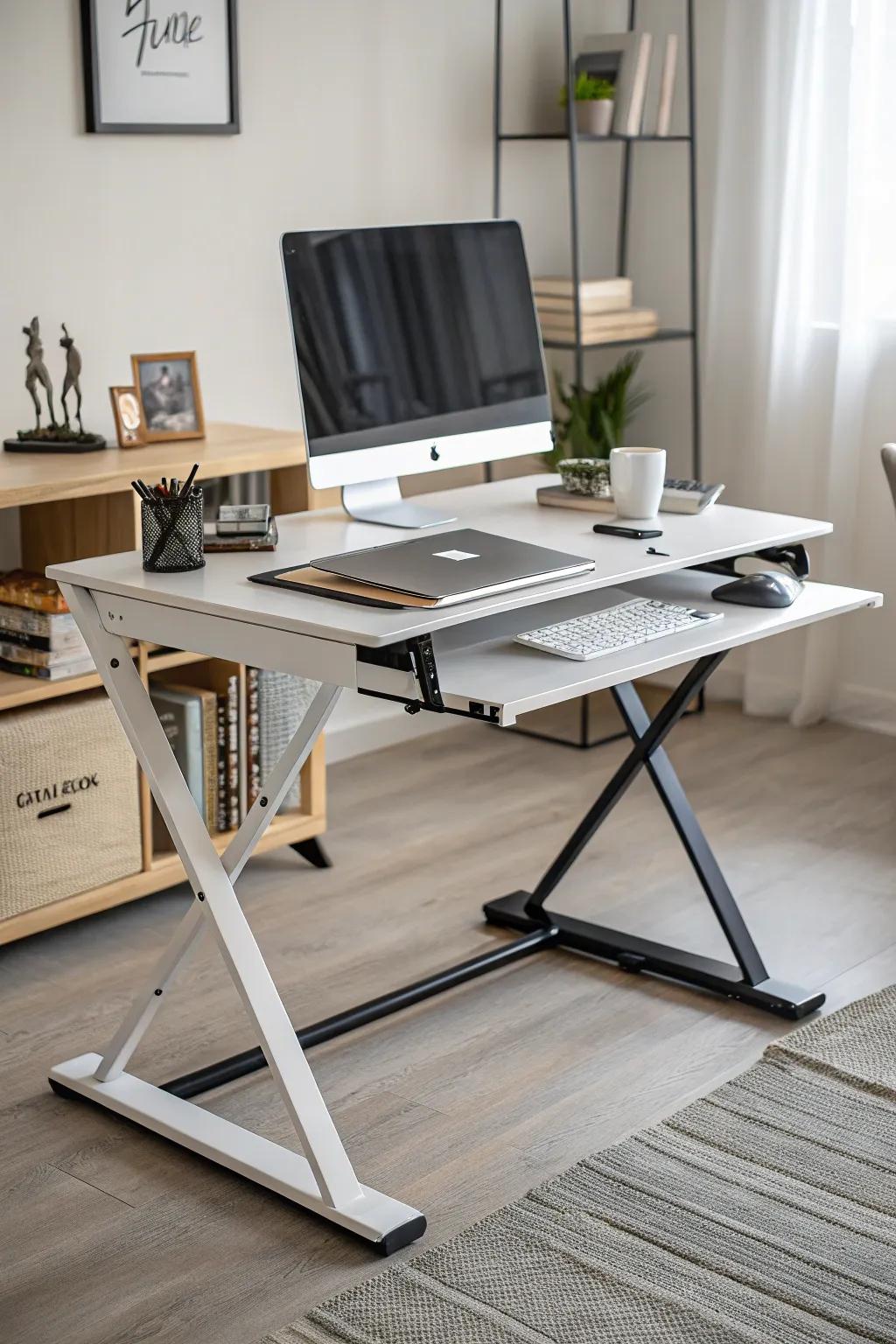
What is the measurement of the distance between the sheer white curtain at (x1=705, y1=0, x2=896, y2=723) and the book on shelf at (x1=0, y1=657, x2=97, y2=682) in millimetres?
2081

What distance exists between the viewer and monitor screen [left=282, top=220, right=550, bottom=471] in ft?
7.64

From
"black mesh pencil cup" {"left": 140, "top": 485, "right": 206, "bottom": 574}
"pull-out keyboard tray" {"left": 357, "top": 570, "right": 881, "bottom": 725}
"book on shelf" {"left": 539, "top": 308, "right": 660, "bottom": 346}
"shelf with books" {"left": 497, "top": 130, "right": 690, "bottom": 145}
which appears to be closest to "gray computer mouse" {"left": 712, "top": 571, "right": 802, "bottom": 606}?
"pull-out keyboard tray" {"left": 357, "top": 570, "right": 881, "bottom": 725}

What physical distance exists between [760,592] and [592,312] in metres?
1.79

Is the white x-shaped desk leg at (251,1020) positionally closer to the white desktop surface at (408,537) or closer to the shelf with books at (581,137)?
the white desktop surface at (408,537)

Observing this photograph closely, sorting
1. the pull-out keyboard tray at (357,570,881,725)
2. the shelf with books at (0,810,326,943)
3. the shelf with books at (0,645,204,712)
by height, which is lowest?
the shelf with books at (0,810,326,943)

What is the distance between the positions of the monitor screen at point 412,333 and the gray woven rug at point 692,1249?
3.61 feet

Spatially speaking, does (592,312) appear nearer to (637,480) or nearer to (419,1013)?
(637,480)

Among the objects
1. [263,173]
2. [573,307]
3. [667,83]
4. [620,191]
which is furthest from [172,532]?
[620,191]

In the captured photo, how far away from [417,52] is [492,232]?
141 cm

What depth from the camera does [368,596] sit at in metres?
1.99

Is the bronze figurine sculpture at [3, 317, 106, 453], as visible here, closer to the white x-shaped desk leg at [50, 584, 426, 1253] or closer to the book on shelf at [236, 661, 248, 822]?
the book on shelf at [236, 661, 248, 822]

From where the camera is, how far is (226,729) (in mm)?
3104

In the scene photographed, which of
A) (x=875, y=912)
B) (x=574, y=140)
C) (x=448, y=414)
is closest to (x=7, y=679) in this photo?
(x=448, y=414)

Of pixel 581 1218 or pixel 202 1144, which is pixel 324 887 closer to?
pixel 202 1144
